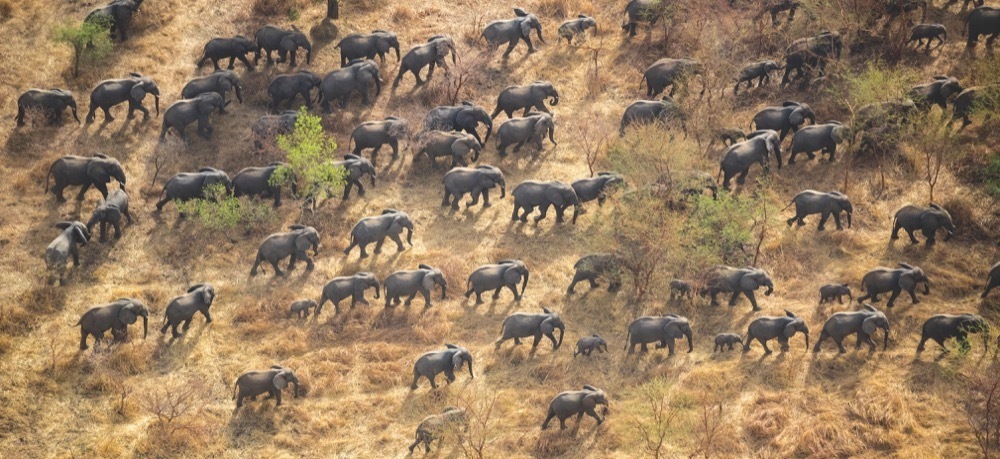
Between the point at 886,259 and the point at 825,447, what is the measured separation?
8642 millimetres

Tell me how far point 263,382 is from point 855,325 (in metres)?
14.9

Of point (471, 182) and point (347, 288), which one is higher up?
point (471, 182)

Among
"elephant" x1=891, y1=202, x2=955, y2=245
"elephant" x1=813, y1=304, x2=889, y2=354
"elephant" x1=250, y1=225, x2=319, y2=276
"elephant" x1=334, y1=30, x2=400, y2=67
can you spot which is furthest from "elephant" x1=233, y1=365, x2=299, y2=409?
"elephant" x1=891, y1=202, x2=955, y2=245

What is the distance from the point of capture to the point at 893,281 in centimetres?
3094

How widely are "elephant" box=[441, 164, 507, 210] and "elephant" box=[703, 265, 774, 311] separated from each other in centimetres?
770

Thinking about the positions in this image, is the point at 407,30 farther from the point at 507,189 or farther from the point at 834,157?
the point at 834,157

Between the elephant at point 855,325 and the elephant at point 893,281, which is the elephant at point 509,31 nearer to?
the elephant at point 893,281

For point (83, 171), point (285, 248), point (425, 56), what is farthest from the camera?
point (425, 56)

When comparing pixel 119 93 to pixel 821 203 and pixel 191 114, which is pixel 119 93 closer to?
pixel 191 114

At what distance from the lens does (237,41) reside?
4138 centimetres

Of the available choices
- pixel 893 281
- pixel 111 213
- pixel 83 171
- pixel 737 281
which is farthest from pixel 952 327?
pixel 83 171

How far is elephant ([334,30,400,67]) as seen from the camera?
41.8 m

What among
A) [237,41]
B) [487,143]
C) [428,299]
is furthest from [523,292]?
[237,41]

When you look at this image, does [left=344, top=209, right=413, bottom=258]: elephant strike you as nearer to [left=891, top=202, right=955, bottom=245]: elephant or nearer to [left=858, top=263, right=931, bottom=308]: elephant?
[left=858, top=263, right=931, bottom=308]: elephant
